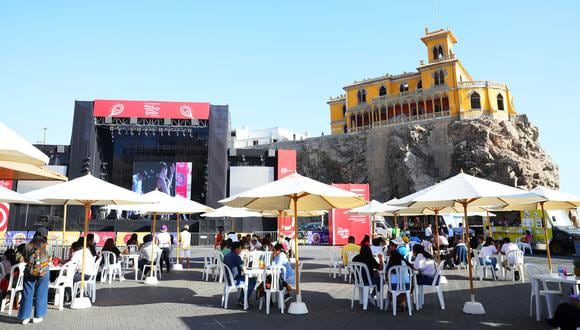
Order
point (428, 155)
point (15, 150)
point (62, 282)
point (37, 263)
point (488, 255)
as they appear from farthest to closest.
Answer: point (428, 155) → point (488, 255) → point (62, 282) → point (37, 263) → point (15, 150)

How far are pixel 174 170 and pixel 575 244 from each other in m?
23.3

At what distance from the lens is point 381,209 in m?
12.2

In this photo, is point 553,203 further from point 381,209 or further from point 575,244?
point 575,244

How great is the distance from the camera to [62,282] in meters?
6.57

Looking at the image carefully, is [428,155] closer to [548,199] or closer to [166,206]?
[548,199]

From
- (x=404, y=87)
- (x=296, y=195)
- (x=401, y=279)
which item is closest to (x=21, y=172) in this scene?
(x=296, y=195)

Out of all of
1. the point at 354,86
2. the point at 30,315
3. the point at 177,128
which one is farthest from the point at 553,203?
→ the point at 354,86

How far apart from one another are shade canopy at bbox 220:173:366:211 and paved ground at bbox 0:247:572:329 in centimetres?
190

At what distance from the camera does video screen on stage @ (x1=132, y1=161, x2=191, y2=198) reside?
86.8 ft

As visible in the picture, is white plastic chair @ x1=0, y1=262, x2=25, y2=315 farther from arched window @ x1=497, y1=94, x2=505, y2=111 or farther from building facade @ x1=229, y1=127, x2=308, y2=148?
→ building facade @ x1=229, y1=127, x2=308, y2=148

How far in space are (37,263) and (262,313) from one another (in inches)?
139

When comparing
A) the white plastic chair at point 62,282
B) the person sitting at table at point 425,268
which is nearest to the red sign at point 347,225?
the person sitting at table at point 425,268

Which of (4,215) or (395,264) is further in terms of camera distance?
(4,215)

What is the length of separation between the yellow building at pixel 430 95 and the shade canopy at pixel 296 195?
39493mm
